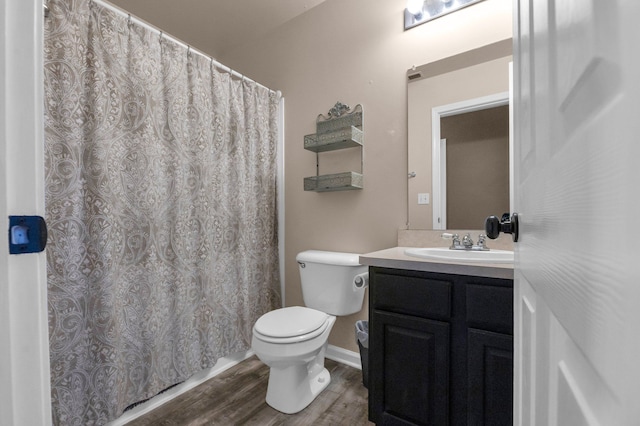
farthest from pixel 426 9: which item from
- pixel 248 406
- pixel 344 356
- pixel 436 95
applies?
pixel 248 406

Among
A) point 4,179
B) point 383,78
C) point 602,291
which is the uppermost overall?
point 383,78

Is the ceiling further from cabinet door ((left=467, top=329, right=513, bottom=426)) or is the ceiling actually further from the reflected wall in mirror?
cabinet door ((left=467, top=329, right=513, bottom=426))

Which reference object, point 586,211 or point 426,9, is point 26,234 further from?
point 426,9

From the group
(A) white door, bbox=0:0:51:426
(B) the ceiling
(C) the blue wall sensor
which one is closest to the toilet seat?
(A) white door, bbox=0:0:51:426

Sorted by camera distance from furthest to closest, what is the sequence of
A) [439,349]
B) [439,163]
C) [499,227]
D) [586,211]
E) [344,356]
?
[344,356] < [439,163] < [439,349] < [499,227] < [586,211]

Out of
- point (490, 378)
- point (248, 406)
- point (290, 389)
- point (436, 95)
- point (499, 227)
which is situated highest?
point (436, 95)

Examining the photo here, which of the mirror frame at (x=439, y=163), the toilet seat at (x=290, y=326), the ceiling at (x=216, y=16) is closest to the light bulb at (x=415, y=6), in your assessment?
the mirror frame at (x=439, y=163)

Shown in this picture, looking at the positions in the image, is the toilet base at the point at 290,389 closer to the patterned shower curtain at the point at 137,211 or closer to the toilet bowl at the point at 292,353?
the toilet bowl at the point at 292,353

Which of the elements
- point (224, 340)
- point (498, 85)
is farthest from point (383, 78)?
point (224, 340)

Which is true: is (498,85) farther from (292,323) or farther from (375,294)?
(292,323)

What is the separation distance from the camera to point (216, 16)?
218 cm

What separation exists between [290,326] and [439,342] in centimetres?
71

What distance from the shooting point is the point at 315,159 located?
2.11 metres

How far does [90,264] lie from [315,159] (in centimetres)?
143
